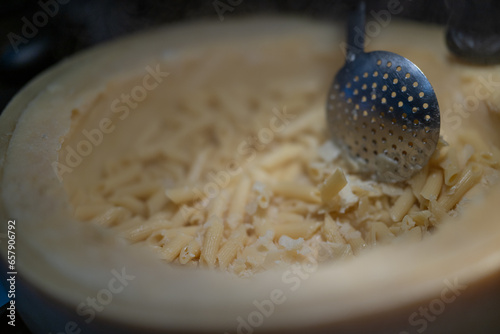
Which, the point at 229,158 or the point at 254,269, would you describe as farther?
the point at 229,158

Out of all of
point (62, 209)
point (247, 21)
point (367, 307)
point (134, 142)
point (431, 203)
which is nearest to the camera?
point (367, 307)

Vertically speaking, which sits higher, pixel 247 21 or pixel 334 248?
pixel 247 21

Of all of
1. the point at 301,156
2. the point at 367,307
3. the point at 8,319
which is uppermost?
the point at 367,307

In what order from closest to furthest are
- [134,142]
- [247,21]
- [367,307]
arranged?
[367,307] < [134,142] < [247,21]

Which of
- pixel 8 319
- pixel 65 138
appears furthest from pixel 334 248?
pixel 8 319

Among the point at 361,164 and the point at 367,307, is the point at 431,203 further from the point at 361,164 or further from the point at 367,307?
the point at 367,307

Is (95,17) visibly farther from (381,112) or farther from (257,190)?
(381,112)

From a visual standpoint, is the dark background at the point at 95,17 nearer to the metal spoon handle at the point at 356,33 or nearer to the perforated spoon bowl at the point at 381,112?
the metal spoon handle at the point at 356,33
